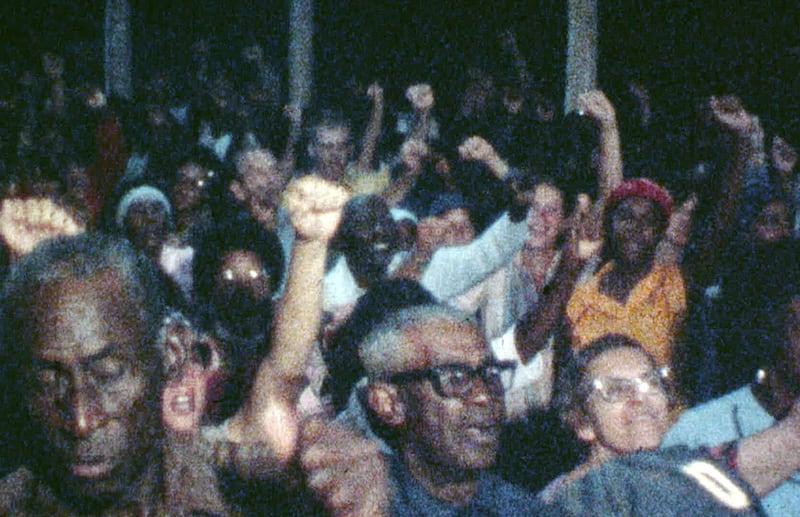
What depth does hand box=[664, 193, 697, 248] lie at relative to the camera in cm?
566

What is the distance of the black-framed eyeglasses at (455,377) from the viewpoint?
3.40 meters

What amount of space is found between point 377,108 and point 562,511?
16.0ft

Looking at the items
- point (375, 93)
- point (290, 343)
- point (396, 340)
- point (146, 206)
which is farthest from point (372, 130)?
point (290, 343)

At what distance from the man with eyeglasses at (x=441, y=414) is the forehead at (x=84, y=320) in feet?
3.42

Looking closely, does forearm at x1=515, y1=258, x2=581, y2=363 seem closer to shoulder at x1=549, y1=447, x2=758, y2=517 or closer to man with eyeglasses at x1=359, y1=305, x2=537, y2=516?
man with eyeglasses at x1=359, y1=305, x2=537, y2=516

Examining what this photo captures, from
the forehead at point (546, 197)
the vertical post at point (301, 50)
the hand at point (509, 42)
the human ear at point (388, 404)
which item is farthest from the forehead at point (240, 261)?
the vertical post at point (301, 50)

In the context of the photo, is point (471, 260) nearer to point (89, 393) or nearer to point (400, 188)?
point (400, 188)

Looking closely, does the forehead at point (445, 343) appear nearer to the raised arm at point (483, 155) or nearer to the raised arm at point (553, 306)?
the raised arm at point (553, 306)

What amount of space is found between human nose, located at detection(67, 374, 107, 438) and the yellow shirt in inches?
111

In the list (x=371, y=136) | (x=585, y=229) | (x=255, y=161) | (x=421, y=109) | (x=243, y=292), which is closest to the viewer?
(x=243, y=292)

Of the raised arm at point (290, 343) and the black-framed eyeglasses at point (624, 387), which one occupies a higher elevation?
the raised arm at point (290, 343)

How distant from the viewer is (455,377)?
3404 millimetres

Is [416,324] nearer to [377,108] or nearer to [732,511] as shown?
[732,511]

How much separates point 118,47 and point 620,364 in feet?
25.1
